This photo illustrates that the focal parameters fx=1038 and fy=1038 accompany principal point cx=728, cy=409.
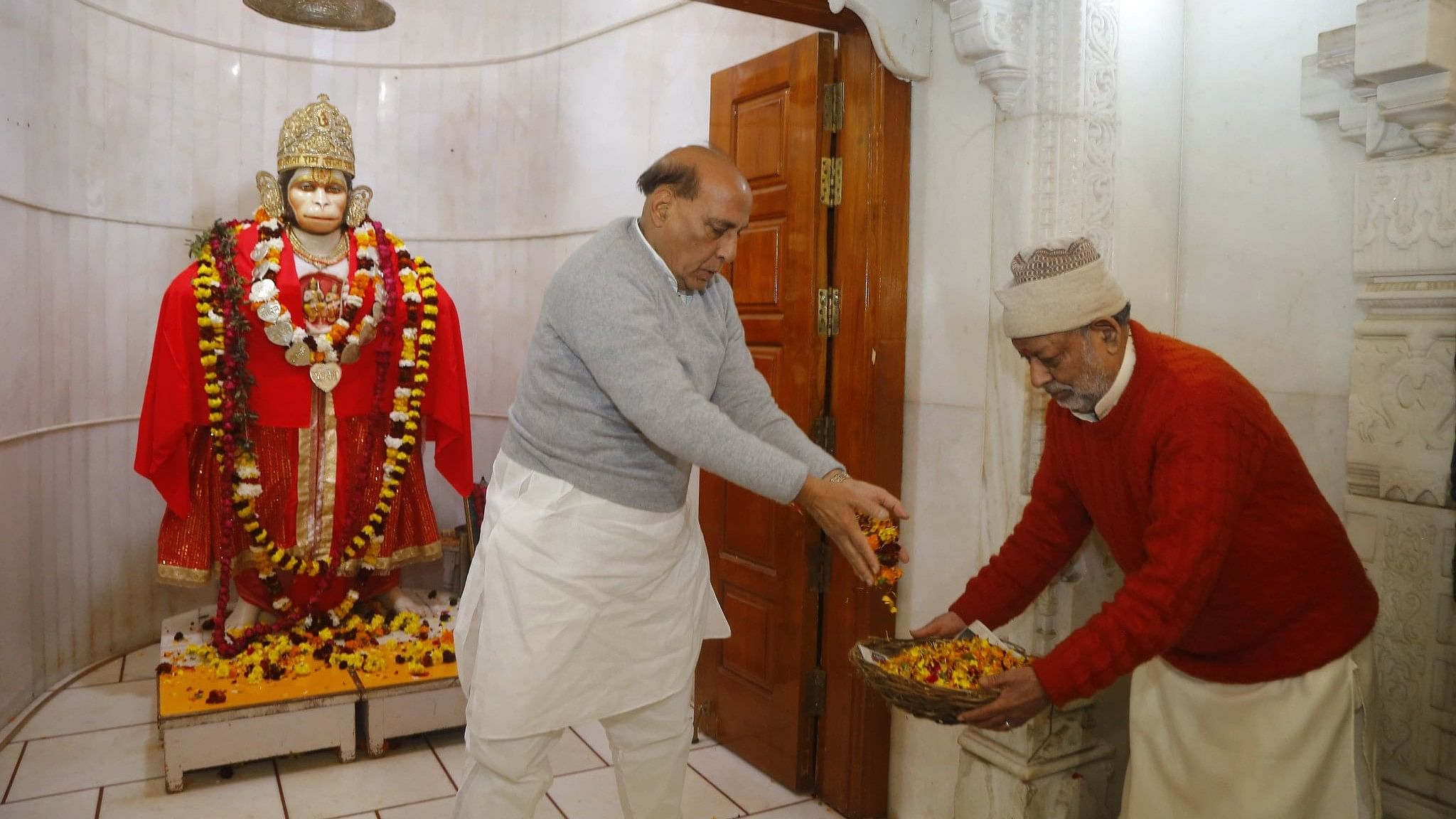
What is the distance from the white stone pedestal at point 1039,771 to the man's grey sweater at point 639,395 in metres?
0.96

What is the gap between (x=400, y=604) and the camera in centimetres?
436

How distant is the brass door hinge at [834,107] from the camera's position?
10.4 ft

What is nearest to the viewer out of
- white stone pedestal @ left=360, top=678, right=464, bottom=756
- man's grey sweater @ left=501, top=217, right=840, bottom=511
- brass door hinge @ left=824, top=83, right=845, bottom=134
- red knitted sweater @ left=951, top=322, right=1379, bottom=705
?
red knitted sweater @ left=951, top=322, right=1379, bottom=705

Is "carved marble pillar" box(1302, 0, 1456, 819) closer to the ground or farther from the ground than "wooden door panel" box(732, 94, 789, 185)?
closer to the ground

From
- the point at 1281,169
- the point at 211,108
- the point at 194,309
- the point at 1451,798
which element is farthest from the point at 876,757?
the point at 211,108

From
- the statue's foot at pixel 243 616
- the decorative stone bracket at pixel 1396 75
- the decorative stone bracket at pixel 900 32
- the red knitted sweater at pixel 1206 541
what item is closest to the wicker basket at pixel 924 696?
the red knitted sweater at pixel 1206 541

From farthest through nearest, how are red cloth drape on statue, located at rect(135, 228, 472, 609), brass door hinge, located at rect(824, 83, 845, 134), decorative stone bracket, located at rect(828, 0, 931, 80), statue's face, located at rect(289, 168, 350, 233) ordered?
statue's face, located at rect(289, 168, 350, 233), red cloth drape on statue, located at rect(135, 228, 472, 609), brass door hinge, located at rect(824, 83, 845, 134), decorative stone bracket, located at rect(828, 0, 931, 80)

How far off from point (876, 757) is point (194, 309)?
2.90 meters

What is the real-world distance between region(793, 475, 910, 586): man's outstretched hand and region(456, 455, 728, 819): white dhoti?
1.39 feet

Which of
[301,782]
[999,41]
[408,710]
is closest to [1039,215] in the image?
[999,41]

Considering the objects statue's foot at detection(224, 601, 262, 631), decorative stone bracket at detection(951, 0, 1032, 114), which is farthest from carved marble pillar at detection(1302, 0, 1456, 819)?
statue's foot at detection(224, 601, 262, 631)

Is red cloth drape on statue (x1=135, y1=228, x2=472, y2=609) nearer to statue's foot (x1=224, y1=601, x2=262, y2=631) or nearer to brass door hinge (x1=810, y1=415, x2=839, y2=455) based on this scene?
statue's foot (x1=224, y1=601, x2=262, y2=631)

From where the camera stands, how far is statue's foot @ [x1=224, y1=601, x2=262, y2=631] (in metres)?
4.06

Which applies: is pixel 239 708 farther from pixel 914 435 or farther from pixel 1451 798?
pixel 1451 798
